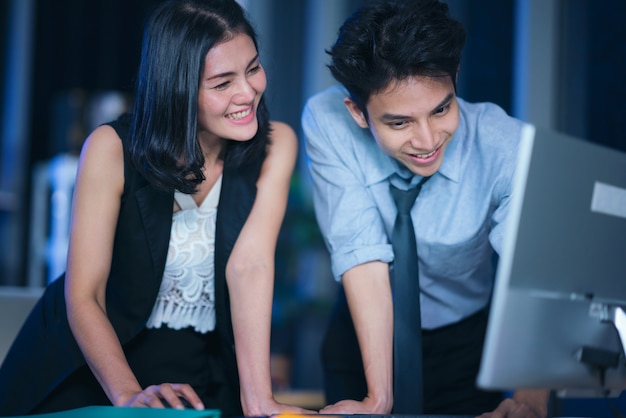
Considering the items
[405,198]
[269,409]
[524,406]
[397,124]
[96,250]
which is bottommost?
[269,409]

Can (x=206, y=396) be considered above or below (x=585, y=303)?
below

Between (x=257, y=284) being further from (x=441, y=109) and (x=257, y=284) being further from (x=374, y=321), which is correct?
(x=441, y=109)

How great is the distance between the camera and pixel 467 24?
13.1 ft

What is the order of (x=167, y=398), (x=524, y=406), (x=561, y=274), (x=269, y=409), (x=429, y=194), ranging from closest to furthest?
(x=561, y=274)
(x=167, y=398)
(x=524, y=406)
(x=269, y=409)
(x=429, y=194)

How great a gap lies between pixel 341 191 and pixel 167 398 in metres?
0.63

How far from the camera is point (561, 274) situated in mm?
1000

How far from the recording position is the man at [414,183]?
4.89 ft

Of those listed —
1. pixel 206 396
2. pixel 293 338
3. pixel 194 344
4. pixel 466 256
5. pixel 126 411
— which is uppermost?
pixel 466 256

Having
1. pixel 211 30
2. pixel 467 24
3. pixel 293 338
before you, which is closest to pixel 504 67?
pixel 467 24

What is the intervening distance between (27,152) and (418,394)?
14.7ft

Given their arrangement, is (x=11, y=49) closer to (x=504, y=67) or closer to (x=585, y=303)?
(x=504, y=67)

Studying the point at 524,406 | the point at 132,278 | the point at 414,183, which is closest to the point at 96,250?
the point at 132,278

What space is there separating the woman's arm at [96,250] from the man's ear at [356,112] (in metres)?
0.50

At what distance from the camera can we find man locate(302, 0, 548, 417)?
1489 millimetres
